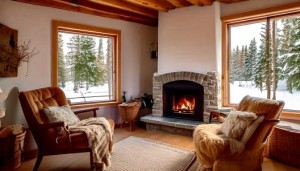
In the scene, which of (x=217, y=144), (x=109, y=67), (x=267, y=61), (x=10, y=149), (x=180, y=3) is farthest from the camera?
(x=109, y=67)

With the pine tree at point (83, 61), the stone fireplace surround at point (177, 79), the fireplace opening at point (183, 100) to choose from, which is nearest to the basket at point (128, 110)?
the stone fireplace surround at point (177, 79)

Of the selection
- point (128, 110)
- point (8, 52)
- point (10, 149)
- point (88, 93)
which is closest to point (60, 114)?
point (10, 149)

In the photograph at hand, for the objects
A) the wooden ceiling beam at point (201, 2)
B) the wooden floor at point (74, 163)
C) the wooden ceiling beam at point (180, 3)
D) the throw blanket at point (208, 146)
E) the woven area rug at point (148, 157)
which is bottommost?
the wooden floor at point (74, 163)

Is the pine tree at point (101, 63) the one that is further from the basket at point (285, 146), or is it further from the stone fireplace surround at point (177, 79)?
the basket at point (285, 146)

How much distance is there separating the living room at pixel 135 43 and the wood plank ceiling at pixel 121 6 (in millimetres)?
88

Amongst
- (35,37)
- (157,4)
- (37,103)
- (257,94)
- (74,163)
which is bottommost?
(74,163)

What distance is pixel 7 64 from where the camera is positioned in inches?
122

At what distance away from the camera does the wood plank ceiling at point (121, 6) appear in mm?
3654

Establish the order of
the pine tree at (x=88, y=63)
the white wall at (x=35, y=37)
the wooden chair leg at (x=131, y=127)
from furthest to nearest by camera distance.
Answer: the wooden chair leg at (x=131, y=127)
the pine tree at (x=88, y=63)
the white wall at (x=35, y=37)

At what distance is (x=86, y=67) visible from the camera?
14.1 ft

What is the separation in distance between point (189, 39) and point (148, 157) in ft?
7.62

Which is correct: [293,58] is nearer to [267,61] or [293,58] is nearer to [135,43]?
[267,61]

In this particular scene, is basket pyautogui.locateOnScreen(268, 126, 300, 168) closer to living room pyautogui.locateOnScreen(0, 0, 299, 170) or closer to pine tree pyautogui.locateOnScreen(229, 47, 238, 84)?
living room pyautogui.locateOnScreen(0, 0, 299, 170)

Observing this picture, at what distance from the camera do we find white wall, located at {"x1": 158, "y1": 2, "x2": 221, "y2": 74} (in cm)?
394
